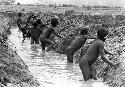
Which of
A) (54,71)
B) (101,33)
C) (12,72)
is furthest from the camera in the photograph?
(54,71)

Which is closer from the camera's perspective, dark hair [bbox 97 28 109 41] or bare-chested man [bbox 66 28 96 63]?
dark hair [bbox 97 28 109 41]

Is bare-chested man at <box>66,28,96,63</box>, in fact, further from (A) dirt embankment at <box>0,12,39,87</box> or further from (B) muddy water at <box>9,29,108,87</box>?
(A) dirt embankment at <box>0,12,39,87</box>

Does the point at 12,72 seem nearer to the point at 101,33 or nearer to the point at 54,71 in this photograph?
the point at 101,33

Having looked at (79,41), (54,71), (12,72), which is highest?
(12,72)

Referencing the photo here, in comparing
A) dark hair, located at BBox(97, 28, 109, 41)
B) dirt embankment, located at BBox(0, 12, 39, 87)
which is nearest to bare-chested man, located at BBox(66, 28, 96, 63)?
dark hair, located at BBox(97, 28, 109, 41)

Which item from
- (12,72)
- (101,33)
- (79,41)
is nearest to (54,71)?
(79,41)

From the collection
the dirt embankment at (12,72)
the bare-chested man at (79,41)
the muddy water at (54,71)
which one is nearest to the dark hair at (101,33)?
the muddy water at (54,71)

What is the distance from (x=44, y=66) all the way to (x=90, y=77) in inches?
126

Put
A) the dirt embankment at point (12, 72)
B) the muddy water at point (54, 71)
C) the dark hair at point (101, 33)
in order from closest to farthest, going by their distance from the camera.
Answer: the dirt embankment at point (12, 72) → the dark hair at point (101, 33) → the muddy water at point (54, 71)

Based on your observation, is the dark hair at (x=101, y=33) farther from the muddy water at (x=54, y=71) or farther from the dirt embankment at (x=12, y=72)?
the dirt embankment at (x=12, y=72)

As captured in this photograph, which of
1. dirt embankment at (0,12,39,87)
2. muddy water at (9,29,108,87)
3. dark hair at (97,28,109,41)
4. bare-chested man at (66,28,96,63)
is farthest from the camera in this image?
bare-chested man at (66,28,96,63)

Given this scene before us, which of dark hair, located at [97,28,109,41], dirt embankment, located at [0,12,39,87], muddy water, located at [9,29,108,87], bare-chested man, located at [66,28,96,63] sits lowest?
muddy water, located at [9,29,108,87]

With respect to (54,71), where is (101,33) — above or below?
above

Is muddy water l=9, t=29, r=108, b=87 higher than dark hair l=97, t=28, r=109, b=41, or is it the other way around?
dark hair l=97, t=28, r=109, b=41
